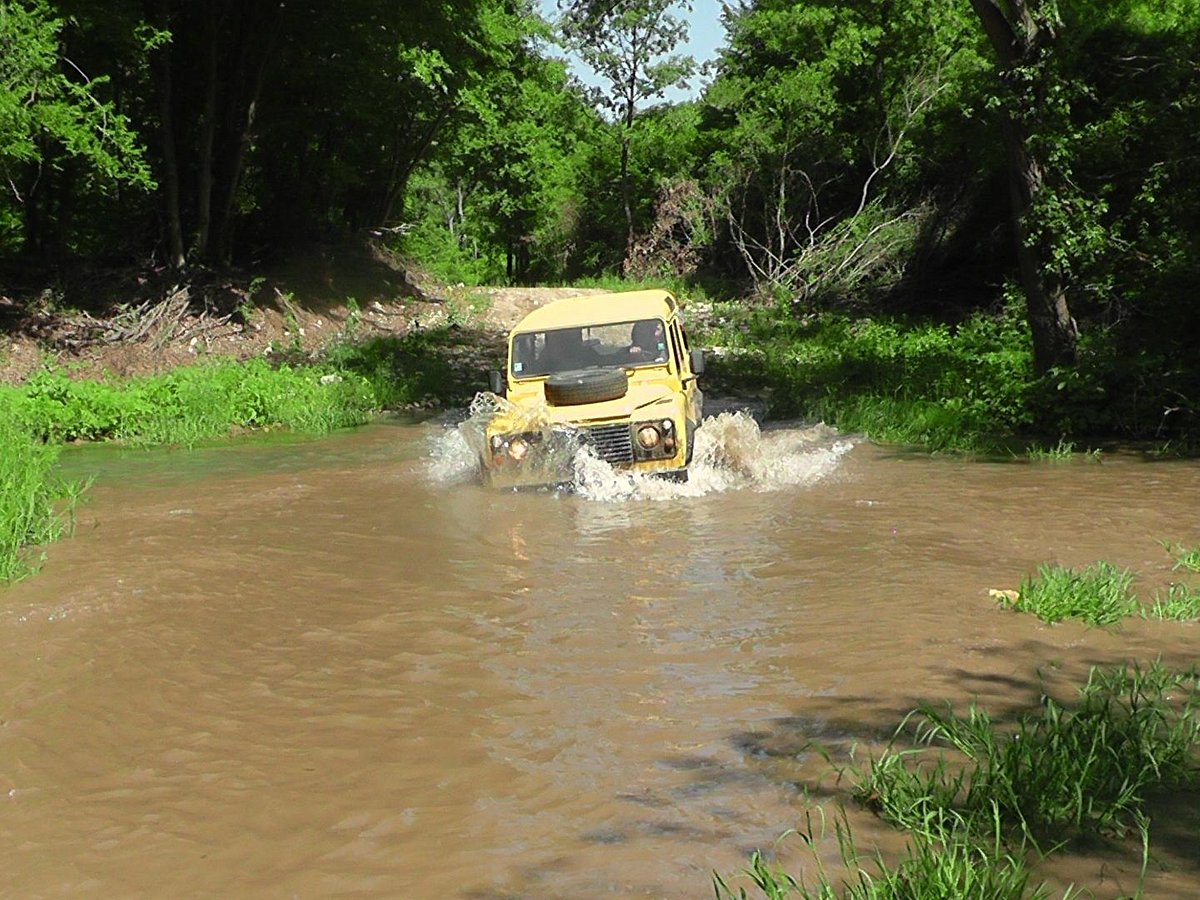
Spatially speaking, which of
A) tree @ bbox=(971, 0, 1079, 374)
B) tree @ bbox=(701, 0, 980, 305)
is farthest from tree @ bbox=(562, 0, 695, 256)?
tree @ bbox=(971, 0, 1079, 374)

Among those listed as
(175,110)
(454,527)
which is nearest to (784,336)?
(175,110)

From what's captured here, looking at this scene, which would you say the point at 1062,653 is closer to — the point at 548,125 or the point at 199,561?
the point at 199,561

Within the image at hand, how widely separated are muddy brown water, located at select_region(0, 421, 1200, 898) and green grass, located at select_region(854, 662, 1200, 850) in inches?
5.7

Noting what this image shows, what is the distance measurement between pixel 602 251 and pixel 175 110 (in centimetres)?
2111

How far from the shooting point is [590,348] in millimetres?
11414

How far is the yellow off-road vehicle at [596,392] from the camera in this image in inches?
409

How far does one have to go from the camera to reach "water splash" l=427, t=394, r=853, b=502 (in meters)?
10.5

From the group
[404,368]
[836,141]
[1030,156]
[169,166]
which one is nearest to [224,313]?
[169,166]

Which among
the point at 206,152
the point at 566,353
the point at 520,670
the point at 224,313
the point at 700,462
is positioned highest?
the point at 206,152

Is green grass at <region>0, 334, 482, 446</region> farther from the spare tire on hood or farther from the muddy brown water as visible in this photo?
the spare tire on hood

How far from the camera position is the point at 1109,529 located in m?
8.84

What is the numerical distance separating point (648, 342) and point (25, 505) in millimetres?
5400

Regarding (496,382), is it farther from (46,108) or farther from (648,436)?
(46,108)

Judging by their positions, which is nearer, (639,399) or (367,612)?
(367,612)
